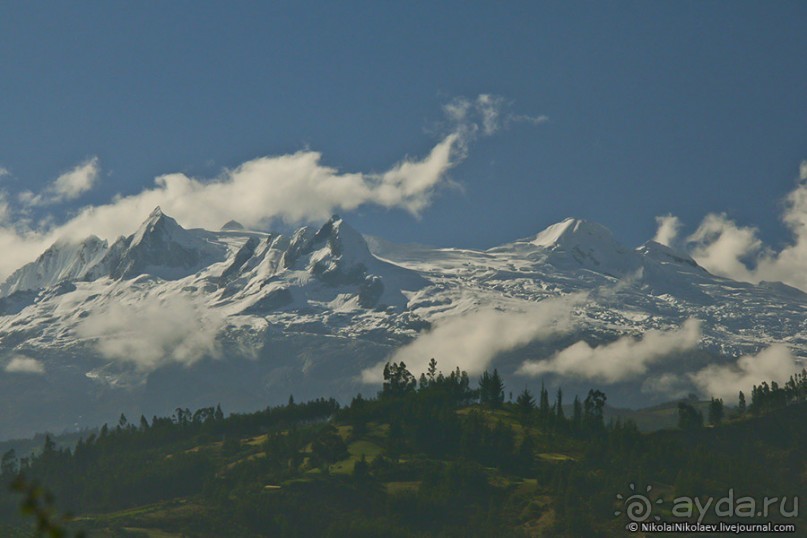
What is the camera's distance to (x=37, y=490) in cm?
1518

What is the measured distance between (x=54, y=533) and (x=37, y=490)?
3.30 feet

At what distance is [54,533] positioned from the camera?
15.9 m
